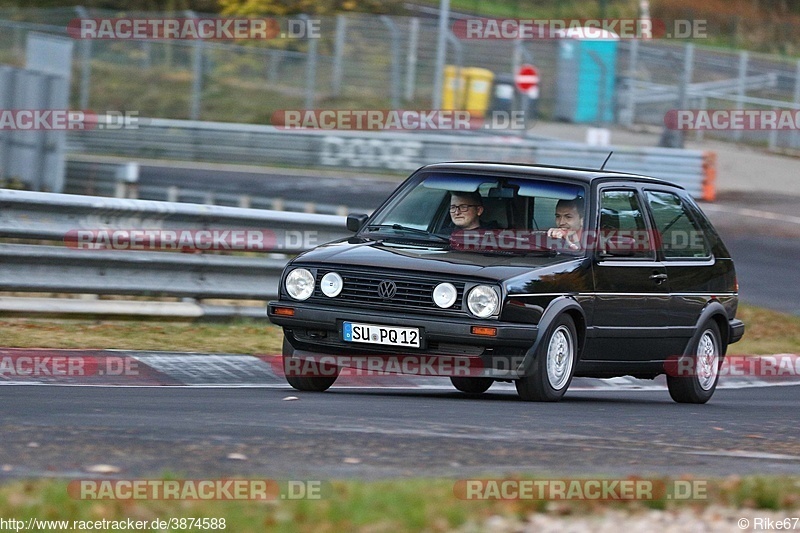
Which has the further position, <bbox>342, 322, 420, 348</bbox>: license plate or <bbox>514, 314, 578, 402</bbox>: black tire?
<bbox>514, 314, 578, 402</bbox>: black tire

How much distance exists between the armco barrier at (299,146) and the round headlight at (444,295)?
20.0m

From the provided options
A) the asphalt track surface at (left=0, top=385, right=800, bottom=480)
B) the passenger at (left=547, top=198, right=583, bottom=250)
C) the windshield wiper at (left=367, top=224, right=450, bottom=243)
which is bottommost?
the asphalt track surface at (left=0, top=385, right=800, bottom=480)

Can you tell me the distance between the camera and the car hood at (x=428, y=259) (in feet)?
28.1

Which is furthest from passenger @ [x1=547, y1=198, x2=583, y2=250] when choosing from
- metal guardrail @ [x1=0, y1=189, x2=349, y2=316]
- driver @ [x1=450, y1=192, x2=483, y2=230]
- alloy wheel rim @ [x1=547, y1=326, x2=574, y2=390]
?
metal guardrail @ [x1=0, y1=189, x2=349, y2=316]

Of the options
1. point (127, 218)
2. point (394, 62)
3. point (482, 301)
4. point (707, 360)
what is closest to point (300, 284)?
point (482, 301)

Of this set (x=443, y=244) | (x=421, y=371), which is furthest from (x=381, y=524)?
(x=443, y=244)

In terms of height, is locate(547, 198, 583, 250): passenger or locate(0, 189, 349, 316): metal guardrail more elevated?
locate(547, 198, 583, 250): passenger

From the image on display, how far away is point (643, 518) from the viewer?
5203 millimetres

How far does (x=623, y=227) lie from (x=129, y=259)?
424 cm

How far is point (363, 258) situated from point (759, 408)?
10.2 feet

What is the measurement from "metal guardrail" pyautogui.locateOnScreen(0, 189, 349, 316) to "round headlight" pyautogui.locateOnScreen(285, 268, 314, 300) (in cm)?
304

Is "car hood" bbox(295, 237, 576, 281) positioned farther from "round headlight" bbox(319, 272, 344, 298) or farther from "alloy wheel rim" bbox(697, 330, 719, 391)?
"alloy wheel rim" bbox(697, 330, 719, 391)

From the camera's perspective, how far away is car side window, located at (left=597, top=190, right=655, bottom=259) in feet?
31.6

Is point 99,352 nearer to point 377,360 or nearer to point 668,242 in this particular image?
point 377,360
